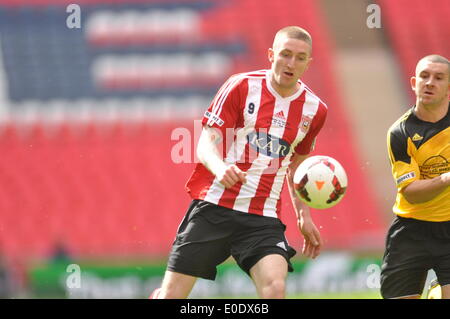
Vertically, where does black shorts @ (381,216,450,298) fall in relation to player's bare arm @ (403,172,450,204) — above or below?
below

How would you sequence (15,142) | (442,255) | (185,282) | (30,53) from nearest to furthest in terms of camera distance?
(185,282) → (442,255) → (15,142) → (30,53)

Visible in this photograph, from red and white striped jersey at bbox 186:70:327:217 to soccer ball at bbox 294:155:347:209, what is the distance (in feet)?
0.57

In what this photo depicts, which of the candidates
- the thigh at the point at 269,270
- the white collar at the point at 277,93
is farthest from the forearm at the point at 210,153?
the thigh at the point at 269,270

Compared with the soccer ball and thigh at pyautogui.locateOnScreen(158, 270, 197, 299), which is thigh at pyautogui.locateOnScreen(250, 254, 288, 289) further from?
the soccer ball

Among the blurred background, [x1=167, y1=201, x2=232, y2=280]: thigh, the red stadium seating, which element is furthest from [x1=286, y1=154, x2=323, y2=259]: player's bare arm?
the red stadium seating

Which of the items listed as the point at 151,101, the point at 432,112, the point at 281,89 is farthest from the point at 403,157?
the point at 151,101

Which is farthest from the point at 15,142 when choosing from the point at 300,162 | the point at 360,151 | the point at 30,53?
the point at 300,162

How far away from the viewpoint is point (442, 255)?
5.60 metres

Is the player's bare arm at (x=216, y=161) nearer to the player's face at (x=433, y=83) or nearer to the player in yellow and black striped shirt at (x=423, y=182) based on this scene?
the player in yellow and black striped shirt at (x=423, y=182)

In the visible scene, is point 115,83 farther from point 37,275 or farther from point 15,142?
point 37,275

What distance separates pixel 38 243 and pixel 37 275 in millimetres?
2807

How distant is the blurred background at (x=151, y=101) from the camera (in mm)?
16031

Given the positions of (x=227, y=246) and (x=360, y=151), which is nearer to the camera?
(x=227, y=246)

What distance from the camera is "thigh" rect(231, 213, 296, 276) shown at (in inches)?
203
